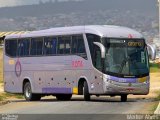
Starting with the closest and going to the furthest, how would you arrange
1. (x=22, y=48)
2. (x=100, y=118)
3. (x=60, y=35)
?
(x=100, y=118)
(x=60, y=35)
(x=22, y=48)

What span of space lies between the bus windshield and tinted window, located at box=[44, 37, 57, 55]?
3501mm

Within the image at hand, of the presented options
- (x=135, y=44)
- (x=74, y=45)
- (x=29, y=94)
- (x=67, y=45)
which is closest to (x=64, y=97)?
(x=29, y=94)

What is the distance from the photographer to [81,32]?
29062mm

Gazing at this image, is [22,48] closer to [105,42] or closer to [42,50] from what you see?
[42,50]

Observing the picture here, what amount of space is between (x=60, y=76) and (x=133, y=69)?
3.96 metres

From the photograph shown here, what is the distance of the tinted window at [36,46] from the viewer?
3158cm

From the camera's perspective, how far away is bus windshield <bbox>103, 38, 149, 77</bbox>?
1100 inches

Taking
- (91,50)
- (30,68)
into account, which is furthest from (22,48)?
(91,50)

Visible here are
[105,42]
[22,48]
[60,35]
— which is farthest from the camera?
[22,48]

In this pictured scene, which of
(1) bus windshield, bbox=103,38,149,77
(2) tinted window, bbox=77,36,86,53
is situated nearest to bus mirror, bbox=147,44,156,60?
(1) bus windshield, bbox=103,38,149,77

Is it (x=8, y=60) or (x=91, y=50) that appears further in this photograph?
(x=8, y=60)

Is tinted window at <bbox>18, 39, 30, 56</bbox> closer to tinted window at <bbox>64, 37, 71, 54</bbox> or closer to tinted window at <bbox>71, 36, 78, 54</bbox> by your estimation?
tinted window at <bbox>64, 37, 71, 54</bbox>

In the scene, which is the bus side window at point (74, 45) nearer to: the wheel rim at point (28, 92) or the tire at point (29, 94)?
the tire at point (29, 94)

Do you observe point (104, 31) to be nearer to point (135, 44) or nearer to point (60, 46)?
point (135, 44)
